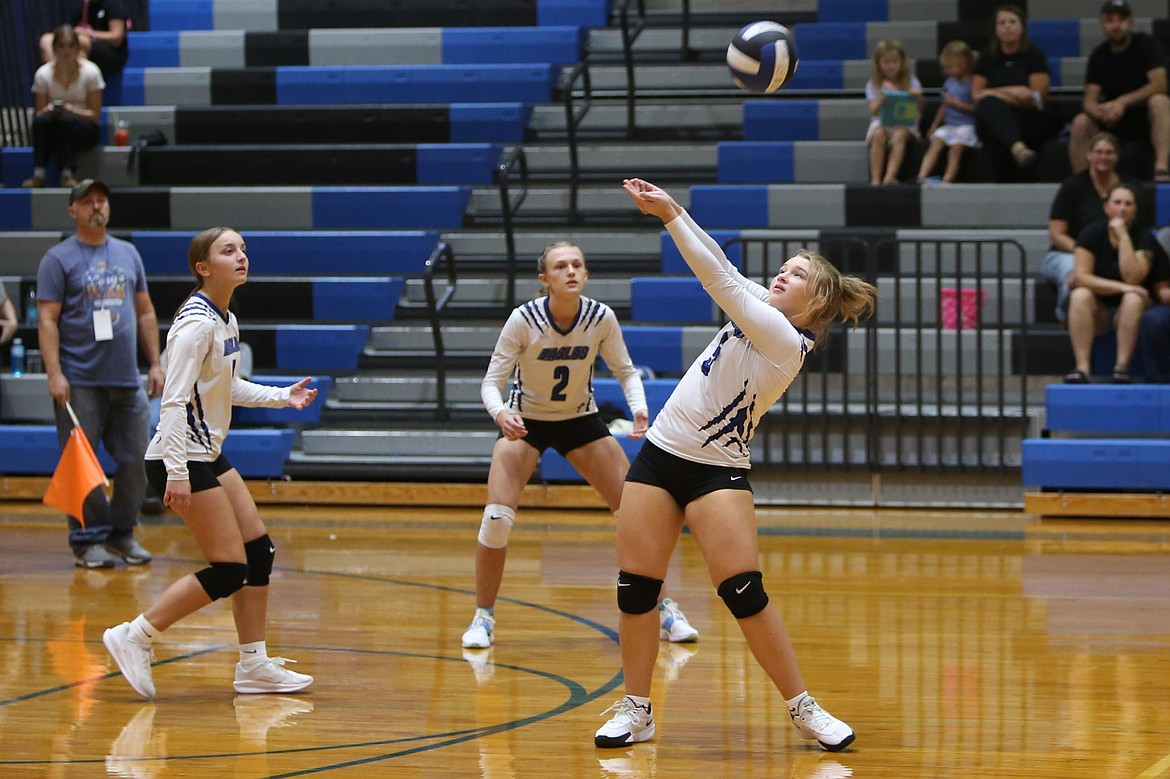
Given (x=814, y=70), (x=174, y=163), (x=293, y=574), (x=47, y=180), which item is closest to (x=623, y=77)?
(x=814, y=70)

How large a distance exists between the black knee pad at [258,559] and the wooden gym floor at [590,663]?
15.1 inches

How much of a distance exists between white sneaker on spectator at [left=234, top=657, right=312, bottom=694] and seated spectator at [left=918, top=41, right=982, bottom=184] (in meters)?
6.81

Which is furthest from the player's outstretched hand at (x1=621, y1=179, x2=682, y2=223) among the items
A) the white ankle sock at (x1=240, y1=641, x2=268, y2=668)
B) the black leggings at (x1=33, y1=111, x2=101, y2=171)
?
the black leggings at (x1=33, y1=111, x2=101, y2=171)

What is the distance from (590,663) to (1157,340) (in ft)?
15.8

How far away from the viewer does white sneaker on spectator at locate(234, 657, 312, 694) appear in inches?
191

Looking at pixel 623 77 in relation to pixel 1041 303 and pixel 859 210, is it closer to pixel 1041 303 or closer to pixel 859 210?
pixel 859 210

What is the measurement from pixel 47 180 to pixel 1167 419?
27.8 feet

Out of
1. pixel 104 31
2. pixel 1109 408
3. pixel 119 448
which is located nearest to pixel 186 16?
pixel 104 31

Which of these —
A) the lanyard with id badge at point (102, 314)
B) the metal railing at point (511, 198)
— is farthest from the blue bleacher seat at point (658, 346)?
the lanyard with id badge at point (102, 314)

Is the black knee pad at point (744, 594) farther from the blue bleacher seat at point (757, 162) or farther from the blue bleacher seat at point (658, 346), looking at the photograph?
the blue bleacher seat at point (757, 162)

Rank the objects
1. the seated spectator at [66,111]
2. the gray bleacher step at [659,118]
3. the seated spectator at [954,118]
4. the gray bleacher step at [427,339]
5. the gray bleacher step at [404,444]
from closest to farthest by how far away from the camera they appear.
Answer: the gray bleacher step at [404,444] < the gray bleacher step at [427,339] < the seated spectator at [954,118] < the seated spectator at [66,111] < the gray bleacher step at [659,118]

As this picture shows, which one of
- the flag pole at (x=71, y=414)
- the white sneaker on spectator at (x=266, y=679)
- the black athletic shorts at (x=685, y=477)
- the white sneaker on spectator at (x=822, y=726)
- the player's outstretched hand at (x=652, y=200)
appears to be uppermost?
the player's outstretched hand at (x=652, y=200)

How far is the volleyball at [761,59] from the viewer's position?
4.85m

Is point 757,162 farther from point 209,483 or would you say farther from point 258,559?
point 209,483
